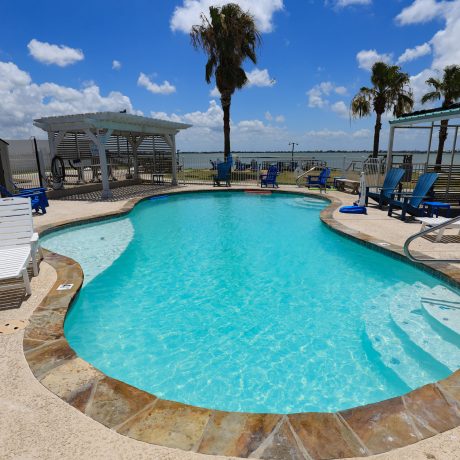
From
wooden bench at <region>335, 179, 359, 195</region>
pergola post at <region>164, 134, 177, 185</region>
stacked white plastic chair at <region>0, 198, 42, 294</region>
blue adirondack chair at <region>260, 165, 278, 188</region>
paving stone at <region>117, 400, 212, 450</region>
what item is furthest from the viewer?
pergola post at <region>164, 134, 177, 185</region>

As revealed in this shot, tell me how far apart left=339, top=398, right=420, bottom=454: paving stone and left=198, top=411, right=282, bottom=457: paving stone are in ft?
1.67

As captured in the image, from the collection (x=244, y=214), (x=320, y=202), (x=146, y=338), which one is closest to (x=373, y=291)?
(x=146, y=338)

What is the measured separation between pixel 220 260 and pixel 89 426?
431cm

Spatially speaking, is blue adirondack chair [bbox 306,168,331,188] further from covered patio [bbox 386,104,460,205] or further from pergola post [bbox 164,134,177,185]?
pergola post [bbox 164,134,177,185]

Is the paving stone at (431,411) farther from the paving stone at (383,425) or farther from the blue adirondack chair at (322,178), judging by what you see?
the blue adirondack chair at (322,178)

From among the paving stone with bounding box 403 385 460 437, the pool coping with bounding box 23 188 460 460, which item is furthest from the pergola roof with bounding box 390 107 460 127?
the paving stone with bounding box 403 385 460 437

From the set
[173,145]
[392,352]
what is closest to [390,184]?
[392,352]

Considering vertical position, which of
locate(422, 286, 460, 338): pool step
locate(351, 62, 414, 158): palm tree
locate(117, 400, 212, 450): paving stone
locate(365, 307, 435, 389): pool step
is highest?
locate(351, 62, 414, 158): palm tree

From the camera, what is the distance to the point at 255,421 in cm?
208

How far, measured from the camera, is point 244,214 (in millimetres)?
10594

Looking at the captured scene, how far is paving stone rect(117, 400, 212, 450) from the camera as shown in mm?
1931

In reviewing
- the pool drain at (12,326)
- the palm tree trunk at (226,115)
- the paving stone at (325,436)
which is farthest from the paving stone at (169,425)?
the palm tree trunk at (226,115)

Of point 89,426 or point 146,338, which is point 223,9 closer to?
point 146,338

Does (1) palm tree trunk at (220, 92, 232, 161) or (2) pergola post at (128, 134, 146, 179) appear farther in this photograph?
(1) palm tree trunk at (220, 92, 232, 161)
